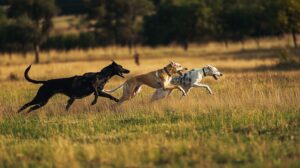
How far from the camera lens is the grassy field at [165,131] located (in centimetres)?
977

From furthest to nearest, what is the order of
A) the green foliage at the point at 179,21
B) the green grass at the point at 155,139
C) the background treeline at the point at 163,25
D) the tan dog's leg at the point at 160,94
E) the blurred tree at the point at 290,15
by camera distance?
1. the green foliage at the point at 179,21
2. the background treeline at the point at 163,25
3. the blurred tree at the point at 290,15
4. the tan dog's leg at the point at 160,94
5. the green grass at the point at 155,139

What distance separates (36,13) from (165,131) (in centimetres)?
4693

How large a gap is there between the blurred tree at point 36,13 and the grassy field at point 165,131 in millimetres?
37547

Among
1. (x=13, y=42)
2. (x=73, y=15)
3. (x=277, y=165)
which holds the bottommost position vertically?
(x=277, y=165)

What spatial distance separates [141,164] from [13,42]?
55.8 meters

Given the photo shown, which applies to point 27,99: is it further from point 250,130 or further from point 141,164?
point 141,164

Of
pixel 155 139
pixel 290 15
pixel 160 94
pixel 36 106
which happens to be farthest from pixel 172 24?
pixel 155 139

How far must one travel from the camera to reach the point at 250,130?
12.0m

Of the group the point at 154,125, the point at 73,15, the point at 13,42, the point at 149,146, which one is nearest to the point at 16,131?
the point at 154,125

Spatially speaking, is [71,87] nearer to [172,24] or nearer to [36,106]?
[36,106]

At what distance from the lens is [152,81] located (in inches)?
695

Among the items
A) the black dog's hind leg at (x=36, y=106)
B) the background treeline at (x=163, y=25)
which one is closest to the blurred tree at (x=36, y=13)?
the background treeline at (x=163, y=25)

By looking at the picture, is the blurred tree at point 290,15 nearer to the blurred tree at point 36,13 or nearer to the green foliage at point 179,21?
the green foliage at point 179,21

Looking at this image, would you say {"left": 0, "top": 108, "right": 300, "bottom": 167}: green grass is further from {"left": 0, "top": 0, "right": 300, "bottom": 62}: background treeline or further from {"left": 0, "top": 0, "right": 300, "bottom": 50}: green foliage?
{"left": 0, "top": 0, "right": 300, "bottom": 50}: green foliage
